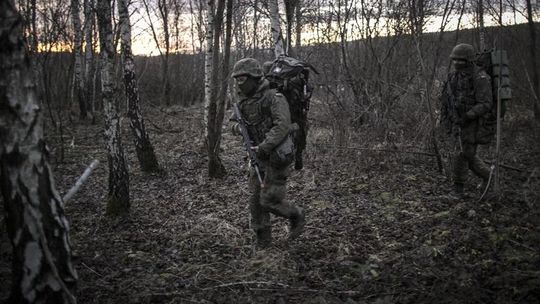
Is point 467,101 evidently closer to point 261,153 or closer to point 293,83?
point 293,83

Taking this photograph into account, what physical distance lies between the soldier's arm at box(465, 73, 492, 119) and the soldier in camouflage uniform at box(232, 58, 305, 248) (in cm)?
292

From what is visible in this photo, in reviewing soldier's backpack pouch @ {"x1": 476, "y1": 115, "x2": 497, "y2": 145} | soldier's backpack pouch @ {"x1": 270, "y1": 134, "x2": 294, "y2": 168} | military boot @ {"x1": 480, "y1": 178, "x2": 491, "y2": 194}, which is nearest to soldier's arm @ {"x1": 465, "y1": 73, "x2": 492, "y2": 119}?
soldier's backpack pouch @ {"x1": 476, "y1": 115, "x2": 497, "y2": 145}

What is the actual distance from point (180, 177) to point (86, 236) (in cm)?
301

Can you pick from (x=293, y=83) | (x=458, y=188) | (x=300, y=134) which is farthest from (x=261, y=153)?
(x=458, y=188)

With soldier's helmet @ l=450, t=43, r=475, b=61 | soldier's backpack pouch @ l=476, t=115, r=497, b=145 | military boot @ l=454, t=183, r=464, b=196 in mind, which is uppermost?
soldier's helmet @ l=450, t=43, r=475, b=61

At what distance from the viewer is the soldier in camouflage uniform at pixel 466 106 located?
562 cm

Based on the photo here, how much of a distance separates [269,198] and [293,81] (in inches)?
68.6

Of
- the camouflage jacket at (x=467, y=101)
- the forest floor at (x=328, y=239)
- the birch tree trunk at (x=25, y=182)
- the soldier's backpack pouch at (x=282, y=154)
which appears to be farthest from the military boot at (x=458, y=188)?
the birch tree trunk at (x=25, y=182)

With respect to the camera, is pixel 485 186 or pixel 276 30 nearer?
pixel 485 186

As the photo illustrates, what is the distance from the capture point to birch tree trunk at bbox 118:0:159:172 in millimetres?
7543

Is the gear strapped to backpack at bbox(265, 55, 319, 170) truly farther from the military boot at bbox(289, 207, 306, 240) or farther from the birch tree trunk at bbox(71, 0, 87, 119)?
the birch tree trunk at bbox(71, 0, 87, 119)

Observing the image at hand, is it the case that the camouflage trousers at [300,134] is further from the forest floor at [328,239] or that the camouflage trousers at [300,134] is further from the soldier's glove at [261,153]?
the soldier's glove at [261,153]

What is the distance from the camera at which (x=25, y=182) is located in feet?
7.57

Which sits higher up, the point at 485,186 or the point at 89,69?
the point at 89,69
